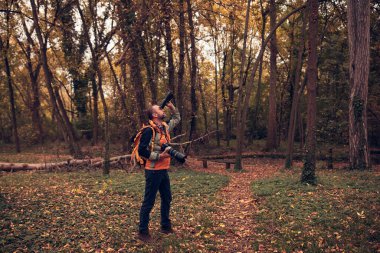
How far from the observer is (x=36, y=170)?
1541 centimetres

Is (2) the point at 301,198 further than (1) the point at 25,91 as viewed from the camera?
No

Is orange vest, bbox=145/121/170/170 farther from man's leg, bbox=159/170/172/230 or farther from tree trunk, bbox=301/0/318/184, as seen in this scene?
tree trunk, bbox=301/0/318/184

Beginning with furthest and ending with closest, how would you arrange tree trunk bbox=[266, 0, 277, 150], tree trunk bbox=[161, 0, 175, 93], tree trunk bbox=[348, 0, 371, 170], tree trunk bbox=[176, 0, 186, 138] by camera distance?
→ 1. tree trunk bbox=[266, 0, 277, 150]
2. tree trunk bbox=[176, 0, 186, 138]
3. tree trunk bbox=[161, 0, 175, 93]
4. tree trunk bbox=[348, 0, 371, 170]

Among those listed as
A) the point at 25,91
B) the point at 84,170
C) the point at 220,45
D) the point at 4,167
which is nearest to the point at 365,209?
the point at 84,170

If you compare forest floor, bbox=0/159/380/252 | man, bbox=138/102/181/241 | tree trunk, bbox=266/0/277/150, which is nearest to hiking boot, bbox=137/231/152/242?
man, bbox=138/102/181/241

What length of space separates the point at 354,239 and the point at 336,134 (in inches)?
677

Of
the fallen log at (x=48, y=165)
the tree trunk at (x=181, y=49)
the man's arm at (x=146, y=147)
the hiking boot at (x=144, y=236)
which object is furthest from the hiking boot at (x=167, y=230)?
the fallen log at (x=48, y=165)

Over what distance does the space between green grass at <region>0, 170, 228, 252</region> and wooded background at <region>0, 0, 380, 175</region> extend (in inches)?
142

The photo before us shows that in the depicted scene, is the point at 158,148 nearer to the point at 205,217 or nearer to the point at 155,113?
the point at 155,113

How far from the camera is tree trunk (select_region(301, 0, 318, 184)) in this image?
1012cm

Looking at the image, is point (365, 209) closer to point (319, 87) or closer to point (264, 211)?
point (264, 211)

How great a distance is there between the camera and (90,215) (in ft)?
25.0

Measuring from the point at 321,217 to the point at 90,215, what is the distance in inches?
217

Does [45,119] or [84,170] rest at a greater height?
[45,119]
